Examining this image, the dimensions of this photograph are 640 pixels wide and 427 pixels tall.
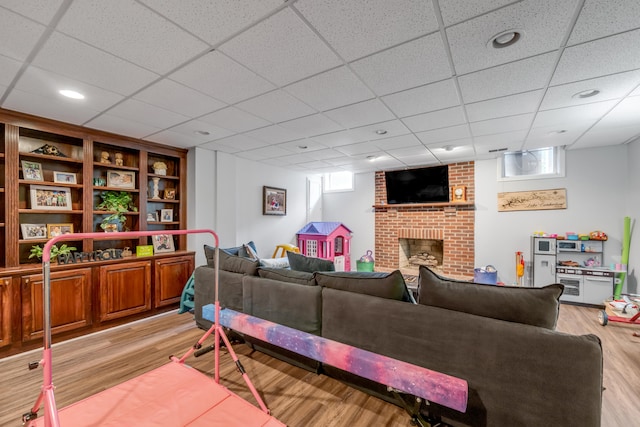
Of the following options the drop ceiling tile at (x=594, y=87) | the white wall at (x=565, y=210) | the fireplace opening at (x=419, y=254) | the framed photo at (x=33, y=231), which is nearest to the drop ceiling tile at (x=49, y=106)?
the framed photo at (x=33, y=231)

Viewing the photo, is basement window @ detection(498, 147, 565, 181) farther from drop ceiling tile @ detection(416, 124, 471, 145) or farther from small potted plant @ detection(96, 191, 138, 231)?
small potted plant @ detection(96, 191, 138, 231)

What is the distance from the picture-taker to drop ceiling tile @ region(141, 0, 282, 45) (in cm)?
142

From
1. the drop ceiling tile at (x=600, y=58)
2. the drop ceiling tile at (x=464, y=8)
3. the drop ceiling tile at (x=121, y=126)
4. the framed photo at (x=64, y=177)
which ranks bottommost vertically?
the framed photo at (x=64, y=177)

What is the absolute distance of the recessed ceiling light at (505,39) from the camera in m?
A: 1.63

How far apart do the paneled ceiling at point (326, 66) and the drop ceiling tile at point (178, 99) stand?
18mm

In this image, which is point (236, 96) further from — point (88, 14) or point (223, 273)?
point (223, 273)

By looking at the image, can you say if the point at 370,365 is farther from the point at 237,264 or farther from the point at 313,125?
the point at 313,125

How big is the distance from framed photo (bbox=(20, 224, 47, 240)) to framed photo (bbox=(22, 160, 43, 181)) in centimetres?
54

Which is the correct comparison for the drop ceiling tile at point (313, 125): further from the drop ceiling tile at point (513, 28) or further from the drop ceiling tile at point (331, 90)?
the drop ceiling tile at point (513, 28)

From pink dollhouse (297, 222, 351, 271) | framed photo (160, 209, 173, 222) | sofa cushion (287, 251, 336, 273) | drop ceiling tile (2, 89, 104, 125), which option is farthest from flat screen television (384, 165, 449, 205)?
drop ceiling tile (2, 89, 104, 125)

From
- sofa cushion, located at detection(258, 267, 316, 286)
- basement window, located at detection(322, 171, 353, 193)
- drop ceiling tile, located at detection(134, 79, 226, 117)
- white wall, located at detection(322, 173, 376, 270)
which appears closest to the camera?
drop ceiling tile, located at detection(134, 79, 226, 117)

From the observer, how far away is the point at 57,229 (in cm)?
329

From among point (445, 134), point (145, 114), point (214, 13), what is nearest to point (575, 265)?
point (445, 134)

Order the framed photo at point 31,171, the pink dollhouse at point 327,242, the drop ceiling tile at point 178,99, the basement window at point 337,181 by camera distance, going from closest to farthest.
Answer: the drop ceiling tile at point 178,99, the framed photo at point 31,171, the pink dollhouse at point 327,242, the basement window at point 337,181
